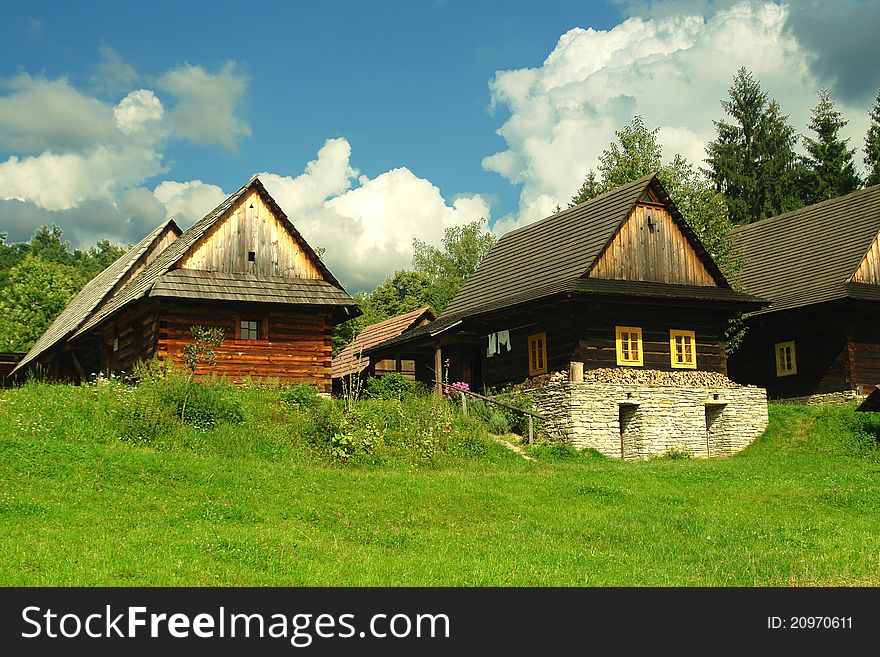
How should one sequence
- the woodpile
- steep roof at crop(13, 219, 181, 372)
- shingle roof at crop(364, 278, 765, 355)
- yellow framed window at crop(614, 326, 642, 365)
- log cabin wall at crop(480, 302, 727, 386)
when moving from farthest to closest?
1. steep roof at crop(13, 219, 181, 372)
2. yellow framed window at crop(614, 326, 642, 365)
3. log cabin wall at crop(480, 302, 727, 386)
4. the woodpile
5. shingle roof at crop(364, 278, 765, 355)

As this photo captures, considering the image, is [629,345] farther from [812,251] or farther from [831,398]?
[812,251]

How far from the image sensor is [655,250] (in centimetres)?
3055

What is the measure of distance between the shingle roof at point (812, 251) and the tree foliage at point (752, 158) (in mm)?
21414

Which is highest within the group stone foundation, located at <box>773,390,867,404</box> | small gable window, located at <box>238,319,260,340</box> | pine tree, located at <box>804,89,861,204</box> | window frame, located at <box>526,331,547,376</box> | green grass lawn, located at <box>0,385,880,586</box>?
pine tree, located at <box>804,89,861,204</box>

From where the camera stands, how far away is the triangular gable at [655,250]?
29.8 m

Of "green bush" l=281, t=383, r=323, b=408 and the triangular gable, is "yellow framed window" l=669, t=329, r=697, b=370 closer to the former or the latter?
the triangular gable

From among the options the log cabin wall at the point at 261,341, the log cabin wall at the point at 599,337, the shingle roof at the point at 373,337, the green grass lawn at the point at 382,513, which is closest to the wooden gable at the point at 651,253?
the log cabin wall at the point at 599,337

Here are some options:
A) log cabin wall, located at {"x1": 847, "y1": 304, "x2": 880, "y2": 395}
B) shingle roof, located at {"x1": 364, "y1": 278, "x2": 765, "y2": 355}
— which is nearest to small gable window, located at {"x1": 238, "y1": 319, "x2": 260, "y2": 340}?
shingle roof, located at {"x1": 364, "y1": 278, "x2": 765, "y2": 355}

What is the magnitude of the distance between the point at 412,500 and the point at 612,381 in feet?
40.7

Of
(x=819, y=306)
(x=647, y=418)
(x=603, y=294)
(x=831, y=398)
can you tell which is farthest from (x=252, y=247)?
(x=831, y=398)

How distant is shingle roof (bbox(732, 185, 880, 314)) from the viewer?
33.6 m

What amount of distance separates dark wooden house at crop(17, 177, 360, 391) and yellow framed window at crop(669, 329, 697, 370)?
33.4ft

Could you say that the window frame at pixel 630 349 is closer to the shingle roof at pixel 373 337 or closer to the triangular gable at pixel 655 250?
the triangular gable at pixel 655 250
